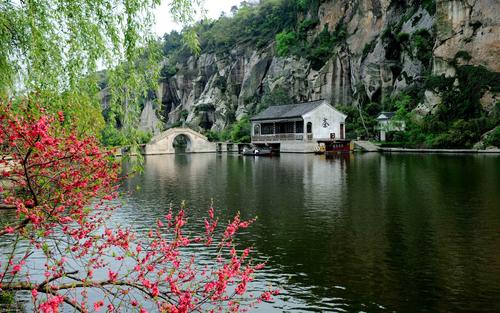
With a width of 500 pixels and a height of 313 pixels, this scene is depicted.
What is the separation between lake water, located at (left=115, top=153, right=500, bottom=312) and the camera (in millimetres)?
11969

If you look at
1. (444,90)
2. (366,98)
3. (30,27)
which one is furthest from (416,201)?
(366,98)

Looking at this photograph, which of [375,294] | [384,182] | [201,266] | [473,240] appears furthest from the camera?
[384,182]

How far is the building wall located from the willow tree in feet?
222

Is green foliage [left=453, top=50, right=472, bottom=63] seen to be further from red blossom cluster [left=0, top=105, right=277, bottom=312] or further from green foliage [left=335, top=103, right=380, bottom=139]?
red blossom cluster [left=0, top=105, right=277, bottom=312]

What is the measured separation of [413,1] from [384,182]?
67.5m

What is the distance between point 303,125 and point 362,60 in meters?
23.3

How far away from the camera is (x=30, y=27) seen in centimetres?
1098

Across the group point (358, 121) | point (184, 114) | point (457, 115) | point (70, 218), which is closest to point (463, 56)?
point (457, 115)

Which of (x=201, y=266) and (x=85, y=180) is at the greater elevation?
(x=85, y=180)

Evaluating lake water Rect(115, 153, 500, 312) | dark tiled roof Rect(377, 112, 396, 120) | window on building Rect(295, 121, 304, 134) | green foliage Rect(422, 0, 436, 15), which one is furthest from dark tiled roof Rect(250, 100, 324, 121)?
lake water Rect(115, 153, 500, 312)

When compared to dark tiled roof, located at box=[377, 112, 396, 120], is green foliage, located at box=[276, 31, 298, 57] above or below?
above

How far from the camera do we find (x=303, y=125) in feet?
263

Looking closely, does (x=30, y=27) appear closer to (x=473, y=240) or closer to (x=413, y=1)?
(x=473, y=240)

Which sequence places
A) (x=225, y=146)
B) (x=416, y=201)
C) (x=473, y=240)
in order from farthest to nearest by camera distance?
(x=225, y=146), (x=416, y=201), (x=473, y=240)
